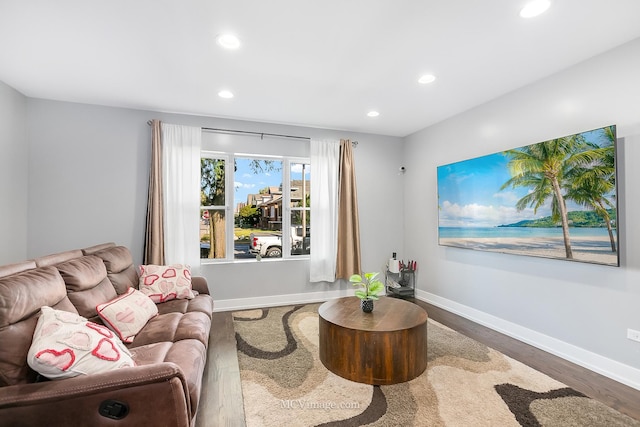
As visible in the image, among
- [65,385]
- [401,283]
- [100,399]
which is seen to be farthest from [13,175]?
[401,283]

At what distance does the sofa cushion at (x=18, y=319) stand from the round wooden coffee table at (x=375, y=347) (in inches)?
68.6

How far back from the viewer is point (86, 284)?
205cm

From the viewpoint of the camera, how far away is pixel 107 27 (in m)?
2.13

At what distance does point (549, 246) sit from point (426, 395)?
1.80m

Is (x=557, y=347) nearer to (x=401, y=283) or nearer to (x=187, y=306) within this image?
(x=401, y=283)

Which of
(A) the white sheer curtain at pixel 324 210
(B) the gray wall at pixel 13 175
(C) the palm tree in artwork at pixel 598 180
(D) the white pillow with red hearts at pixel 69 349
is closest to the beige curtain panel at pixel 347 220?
(A) the white sheer curtain at pixel 324 210

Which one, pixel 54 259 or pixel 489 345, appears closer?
pixel 54 259

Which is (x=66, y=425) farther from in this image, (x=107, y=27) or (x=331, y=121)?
(x=331, y=121)

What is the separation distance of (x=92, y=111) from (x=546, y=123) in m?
4.81

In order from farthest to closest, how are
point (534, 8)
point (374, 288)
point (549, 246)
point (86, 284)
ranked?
point (549, 246) < point (374, 288) < point (86, 284) < point (534, 8)

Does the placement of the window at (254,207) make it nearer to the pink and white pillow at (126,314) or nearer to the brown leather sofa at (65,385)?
the pink and white pillow at (126,314)

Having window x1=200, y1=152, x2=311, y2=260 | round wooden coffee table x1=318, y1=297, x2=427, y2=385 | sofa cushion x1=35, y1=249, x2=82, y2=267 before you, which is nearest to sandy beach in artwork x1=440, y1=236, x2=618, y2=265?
round wooden coffee table x1=318, y1=297, x2=427, y2=385

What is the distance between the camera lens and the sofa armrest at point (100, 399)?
1226 millimetres

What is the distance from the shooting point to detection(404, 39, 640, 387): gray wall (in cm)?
233
